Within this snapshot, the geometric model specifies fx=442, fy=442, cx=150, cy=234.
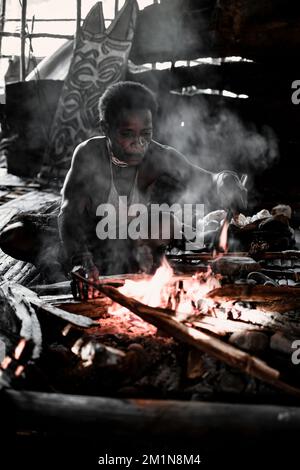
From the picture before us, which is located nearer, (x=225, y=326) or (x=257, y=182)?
(x=225, y=326)

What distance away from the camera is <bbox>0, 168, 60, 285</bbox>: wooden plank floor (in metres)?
5.48

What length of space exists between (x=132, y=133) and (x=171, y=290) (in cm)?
163

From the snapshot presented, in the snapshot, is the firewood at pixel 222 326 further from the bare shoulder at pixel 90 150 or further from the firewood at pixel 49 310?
the bare shoulder at pixel 90 150

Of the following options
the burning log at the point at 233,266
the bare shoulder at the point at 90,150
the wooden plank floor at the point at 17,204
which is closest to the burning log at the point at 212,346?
the burning log at the point at 233,266

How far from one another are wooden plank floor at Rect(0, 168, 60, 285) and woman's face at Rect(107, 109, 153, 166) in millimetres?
1934

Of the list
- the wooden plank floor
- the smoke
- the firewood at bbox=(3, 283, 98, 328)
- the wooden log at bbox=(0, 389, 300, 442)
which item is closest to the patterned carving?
the wooden plank floor

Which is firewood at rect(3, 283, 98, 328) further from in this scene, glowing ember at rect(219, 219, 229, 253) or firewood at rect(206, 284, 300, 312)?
glowing ember at rect(219, 219, 229, 253)

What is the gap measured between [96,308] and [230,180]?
6.29 feet

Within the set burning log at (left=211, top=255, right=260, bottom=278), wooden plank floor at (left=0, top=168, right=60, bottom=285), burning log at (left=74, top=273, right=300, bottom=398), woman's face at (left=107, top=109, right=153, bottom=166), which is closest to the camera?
burning log at (left=74, top=273, right=300, bottom=398)

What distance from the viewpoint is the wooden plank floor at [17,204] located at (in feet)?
18.0
